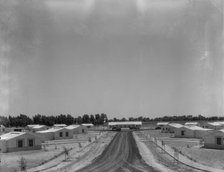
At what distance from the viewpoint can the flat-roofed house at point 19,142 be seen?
174 feet

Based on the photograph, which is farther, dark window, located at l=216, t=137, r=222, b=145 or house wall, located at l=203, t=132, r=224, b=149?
dark window, located at l=216, t=137, r=222, b=145

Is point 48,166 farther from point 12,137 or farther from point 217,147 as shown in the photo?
point 217,147

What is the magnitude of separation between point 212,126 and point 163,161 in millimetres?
60627

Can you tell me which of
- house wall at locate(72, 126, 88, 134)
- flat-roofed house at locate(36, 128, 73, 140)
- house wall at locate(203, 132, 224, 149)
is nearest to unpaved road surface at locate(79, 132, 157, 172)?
house wall at locate(203, 132, 224, 149)

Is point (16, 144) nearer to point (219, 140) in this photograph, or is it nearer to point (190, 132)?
point (219, 140)

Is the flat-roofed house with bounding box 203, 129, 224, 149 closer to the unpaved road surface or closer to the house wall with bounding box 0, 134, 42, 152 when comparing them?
the unpaved road surface

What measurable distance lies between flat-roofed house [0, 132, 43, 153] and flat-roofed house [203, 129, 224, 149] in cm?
3115

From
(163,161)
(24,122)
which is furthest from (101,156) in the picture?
(24,122)

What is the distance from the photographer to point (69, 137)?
84188 millimetres

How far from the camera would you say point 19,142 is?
54281mm

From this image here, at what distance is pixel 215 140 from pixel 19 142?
3493cm

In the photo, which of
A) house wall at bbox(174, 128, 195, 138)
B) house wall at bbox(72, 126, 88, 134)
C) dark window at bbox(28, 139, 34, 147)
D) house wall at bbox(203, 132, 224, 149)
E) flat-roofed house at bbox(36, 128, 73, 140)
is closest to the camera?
house wall at bbox(203, 132, 224, 149)

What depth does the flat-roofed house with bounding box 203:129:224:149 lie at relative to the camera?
169 feet

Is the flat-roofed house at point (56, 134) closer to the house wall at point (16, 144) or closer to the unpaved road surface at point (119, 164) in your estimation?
the house wall at point (16, 144)
